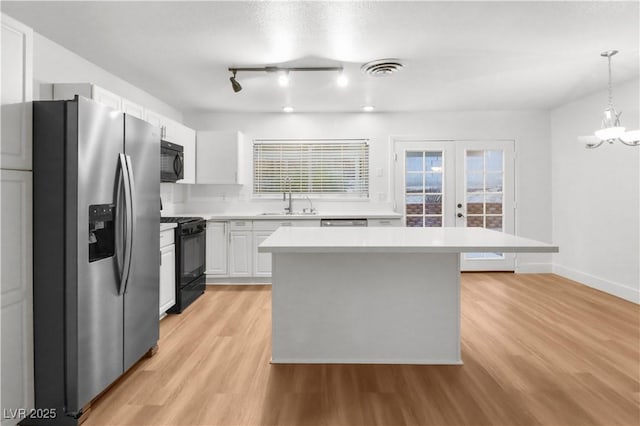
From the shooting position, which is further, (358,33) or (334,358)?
(358,33)

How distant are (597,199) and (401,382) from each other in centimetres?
385

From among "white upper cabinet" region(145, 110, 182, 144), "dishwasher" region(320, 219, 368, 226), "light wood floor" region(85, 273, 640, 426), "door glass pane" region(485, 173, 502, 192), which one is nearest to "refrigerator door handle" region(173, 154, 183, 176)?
"white upper cabinet" region(145, 110, 182, 144)

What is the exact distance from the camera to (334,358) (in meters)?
2.48

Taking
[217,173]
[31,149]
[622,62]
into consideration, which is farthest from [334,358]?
[622,62]

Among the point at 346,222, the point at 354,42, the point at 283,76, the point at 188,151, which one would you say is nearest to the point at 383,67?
the point at 354,42

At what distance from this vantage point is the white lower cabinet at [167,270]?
3.29 metres

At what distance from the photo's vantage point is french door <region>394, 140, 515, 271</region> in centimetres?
533

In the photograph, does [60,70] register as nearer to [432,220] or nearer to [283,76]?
[283,76]

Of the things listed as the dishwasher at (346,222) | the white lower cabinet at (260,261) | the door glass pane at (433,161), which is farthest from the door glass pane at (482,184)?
the white lower cabinet at (260,261)

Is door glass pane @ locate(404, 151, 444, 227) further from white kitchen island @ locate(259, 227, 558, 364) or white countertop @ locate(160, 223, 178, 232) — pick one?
white countertop @ locate(160, 223, 178, 232)

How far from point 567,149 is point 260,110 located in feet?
14.1

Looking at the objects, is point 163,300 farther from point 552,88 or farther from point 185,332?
point 552,88

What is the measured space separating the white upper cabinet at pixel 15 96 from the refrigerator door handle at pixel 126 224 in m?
0.44

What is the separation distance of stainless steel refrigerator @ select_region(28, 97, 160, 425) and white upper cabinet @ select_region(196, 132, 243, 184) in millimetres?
2836
